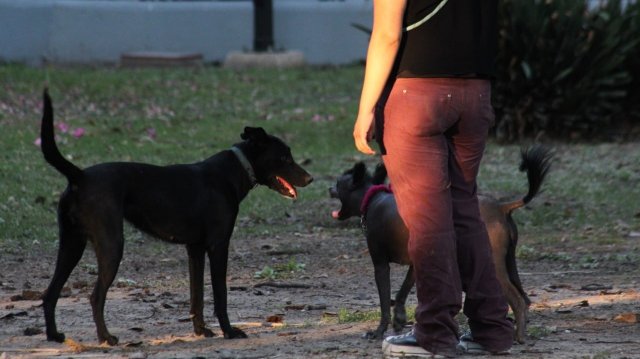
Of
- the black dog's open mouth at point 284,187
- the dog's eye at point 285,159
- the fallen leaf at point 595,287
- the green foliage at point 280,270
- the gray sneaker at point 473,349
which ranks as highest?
the dog's eye at point 285,159

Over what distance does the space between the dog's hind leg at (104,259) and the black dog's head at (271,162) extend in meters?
0.99

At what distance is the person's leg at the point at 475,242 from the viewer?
5551mm

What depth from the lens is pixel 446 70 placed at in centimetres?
541

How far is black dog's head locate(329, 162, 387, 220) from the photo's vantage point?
706 centimetres

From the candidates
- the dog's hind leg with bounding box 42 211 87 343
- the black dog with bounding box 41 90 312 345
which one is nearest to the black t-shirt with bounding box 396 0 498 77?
the black dog with bounding box 41 90 312 345

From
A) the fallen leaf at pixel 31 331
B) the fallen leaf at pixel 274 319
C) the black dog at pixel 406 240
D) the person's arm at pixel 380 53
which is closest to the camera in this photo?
the person's arm at pixel 380 53

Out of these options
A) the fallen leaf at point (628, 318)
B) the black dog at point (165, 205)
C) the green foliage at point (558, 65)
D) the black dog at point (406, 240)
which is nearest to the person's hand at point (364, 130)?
the black dog at point (406, 240)

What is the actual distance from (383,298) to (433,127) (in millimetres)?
1298

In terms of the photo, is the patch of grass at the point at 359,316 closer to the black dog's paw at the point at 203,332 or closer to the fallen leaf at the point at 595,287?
the black dog's paw at the point at 203,332

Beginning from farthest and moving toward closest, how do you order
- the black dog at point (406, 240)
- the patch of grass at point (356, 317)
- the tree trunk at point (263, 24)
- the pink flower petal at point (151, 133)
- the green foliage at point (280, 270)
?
the tree trunk at point (263, 24)
the pink flower petal at point (151, 133)
the green foliage at point (280, 270)
the patch of grass at point (356, 317)
the black dog at point (406, 240)

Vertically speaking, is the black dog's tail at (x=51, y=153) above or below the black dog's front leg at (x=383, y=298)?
above

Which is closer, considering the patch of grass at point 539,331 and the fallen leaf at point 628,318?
the patch of grass at point 539,331

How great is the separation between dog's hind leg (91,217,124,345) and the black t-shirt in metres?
1.63

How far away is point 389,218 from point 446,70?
1285 mm
